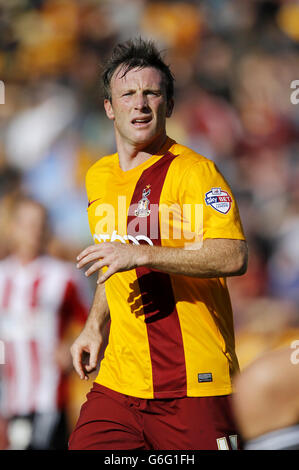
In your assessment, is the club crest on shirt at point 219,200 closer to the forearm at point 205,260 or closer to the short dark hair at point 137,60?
the forearm at point 205,260

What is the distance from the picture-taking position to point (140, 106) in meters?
2.79

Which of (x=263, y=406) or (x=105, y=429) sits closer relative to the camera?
(x=105, y=429)

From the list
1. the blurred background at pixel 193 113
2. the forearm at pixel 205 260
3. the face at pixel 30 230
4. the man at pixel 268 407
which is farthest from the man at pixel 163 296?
the blurred background at pixel 193 113

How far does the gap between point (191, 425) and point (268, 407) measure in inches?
95.2

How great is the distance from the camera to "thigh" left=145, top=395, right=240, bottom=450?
2570mm

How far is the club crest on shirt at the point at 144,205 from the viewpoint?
2709 mm

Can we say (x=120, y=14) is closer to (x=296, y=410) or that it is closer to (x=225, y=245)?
(x=296, y=410)

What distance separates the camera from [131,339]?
274 centimetres

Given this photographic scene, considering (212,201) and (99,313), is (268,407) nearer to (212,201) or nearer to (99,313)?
(99,313)

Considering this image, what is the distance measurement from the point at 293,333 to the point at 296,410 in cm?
116

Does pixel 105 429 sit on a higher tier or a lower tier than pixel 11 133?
lower

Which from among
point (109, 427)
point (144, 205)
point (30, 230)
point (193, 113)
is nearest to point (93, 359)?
point (109, 427)

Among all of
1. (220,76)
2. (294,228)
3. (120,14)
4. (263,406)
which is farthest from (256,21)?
(263,406)

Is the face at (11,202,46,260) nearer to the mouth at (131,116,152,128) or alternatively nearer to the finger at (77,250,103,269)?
the mouth at (131,116,152,128)
